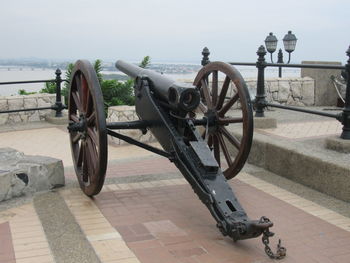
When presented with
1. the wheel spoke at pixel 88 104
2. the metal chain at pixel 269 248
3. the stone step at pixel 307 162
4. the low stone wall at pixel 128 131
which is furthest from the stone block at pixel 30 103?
the metal chain at pixel 269 248

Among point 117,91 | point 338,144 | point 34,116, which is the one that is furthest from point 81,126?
point 117,91

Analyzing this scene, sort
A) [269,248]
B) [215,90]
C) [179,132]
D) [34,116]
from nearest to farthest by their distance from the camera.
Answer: [269,248] → [179,132] → [215,90] → [34,116]

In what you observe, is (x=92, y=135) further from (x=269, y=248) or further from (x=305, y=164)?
(x=305, y=164)

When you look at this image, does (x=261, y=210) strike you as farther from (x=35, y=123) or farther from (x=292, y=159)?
(x=35, y=123)

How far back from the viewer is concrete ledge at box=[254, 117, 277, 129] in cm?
790

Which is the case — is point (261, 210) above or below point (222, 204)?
below

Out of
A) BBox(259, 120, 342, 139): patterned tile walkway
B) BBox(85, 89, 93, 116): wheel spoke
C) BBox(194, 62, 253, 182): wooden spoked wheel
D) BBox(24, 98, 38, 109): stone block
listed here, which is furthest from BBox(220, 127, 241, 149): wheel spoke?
BBox(24, 98, 38, 109): stone block

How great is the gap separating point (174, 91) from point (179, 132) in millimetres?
448

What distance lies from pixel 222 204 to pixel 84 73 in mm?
1927

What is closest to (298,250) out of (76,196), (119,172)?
(76,196)

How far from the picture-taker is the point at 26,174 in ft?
16.8

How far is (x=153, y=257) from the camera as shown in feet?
12.1

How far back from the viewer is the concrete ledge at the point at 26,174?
16.3 feet

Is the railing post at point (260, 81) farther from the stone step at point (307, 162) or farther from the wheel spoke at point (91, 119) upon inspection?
the wheel spoke at point (91, 119)
